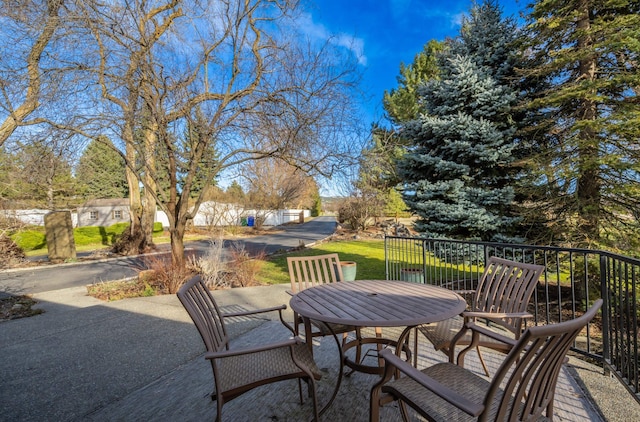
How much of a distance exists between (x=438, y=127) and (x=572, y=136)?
2.20m

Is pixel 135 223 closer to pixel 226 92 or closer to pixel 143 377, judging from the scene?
pixel 226 92

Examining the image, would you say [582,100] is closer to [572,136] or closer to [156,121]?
[572,136]

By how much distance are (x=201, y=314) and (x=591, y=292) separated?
5980 millimetres

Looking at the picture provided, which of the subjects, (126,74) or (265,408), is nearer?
(265,408)

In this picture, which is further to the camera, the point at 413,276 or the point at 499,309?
the point at 413,276

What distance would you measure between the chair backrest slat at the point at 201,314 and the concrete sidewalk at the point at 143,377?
556 millimetres

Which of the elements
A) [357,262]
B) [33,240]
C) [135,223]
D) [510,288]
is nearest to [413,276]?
[510,288]

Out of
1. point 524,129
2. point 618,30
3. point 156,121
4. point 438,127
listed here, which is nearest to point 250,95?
point 156,121

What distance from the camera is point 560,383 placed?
2781 millimetres

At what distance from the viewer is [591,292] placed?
519 centimetres

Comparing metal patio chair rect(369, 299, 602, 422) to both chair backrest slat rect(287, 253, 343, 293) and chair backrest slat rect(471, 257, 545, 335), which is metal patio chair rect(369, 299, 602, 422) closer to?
chair backrest slat rect(471, 257, 545, 335)

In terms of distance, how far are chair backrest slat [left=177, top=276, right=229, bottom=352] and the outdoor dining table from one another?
56cm

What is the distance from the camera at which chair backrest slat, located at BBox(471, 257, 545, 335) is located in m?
2.63

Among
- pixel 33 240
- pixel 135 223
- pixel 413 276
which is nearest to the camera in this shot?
pixel 413 276
